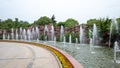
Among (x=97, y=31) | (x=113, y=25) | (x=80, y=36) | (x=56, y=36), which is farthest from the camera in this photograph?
(x=56, y=36)

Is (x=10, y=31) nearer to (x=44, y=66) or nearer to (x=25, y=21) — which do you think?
(x=25, y=21)

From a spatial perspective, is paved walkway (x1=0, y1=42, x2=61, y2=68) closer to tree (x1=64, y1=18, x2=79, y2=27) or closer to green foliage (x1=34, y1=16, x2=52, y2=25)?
tree (x1=64, y1=18, x2=79, y2=27)

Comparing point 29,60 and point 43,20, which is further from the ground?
point 43,20

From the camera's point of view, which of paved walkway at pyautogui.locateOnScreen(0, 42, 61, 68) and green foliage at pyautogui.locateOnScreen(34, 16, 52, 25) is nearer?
paved walkway at pyautogui.locateOnScreen(0, 42, 61, 68)

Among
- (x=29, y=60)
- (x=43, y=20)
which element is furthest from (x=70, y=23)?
(x=29, y=60)

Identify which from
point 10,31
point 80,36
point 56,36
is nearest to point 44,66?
point 80,36

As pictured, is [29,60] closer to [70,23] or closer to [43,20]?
[70,23]

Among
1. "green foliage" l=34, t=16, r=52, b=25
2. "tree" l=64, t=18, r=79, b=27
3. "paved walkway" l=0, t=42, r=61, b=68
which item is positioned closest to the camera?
"paved walkway" l=0, t=42, r=61, b=68

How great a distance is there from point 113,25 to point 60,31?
15666 mm

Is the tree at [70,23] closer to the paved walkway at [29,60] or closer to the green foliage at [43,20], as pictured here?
the green foliage at [43,20]

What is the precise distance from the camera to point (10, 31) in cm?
5166

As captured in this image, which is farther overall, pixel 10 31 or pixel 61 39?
pixel 10 31

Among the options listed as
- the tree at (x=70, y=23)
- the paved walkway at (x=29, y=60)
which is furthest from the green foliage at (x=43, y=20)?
the paved walkway at (x=29, y=60)

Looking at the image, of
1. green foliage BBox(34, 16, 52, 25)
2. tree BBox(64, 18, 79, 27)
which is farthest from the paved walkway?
green foliage BBox(34, 16, 52, 25)
